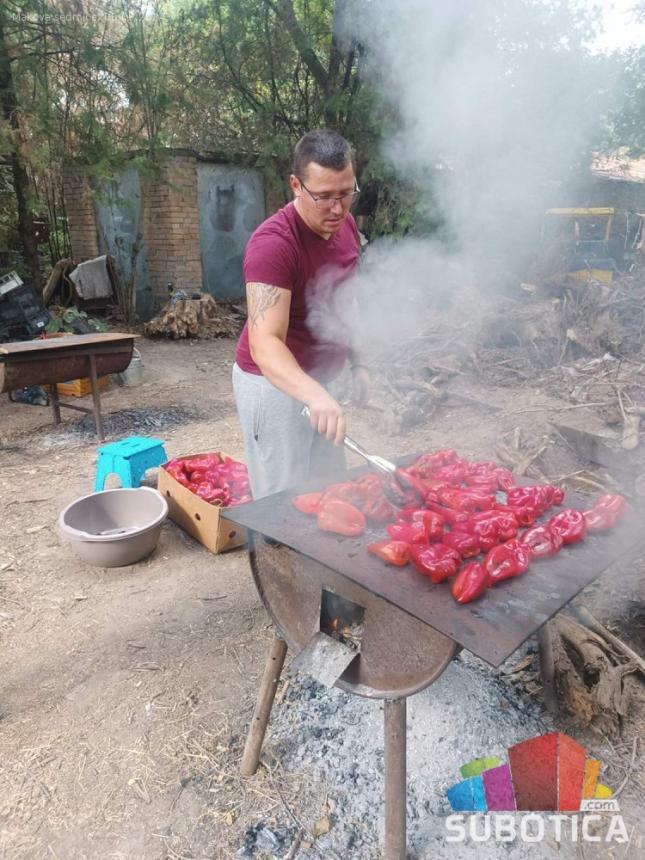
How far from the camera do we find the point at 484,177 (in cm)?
693

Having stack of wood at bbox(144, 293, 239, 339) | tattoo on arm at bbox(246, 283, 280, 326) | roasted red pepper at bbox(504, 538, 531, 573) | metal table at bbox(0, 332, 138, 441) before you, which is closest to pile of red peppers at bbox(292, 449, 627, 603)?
roasted red pepper at bbox(504, 538, 531, 573)

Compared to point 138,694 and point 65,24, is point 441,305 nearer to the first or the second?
point 65,24

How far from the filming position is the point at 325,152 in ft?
7.18

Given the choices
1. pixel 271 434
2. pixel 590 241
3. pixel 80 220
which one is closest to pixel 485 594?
pixel 271 434

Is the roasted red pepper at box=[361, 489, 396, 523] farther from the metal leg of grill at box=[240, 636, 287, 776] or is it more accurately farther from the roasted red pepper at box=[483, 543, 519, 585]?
the metal leg of grill at box=[240, 636, 287, 776]

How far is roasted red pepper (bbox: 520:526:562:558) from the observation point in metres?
1.85

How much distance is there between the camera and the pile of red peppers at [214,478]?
4008 mm

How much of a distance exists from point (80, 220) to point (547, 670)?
1231 centimetres

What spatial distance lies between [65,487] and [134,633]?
2275 mm

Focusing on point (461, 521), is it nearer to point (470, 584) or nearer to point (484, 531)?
point (484, 531)

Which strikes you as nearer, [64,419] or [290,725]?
[290,725]

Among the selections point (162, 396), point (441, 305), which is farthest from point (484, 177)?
point (162, 396)

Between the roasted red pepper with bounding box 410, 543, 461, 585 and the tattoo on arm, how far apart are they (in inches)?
44.7
